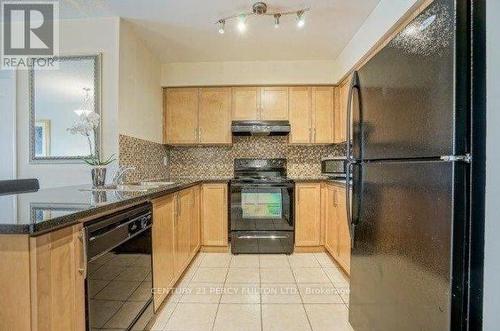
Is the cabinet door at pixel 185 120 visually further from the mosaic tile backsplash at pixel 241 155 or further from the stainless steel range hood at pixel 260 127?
the stainless steel range hood at pixel 260 127

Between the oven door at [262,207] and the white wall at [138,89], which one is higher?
the white wall at [138,89]

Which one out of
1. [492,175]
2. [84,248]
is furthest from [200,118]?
[492,175]

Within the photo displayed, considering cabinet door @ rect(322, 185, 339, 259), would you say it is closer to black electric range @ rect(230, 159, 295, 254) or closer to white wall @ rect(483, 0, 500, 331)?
black electric range @ rect(230, 159, 295, 254)

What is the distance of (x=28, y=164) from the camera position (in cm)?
249

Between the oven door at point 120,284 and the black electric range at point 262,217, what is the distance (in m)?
1.69

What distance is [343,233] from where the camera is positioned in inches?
105

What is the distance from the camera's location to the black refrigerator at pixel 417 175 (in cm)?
88

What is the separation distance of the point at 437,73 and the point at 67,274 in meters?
1.52

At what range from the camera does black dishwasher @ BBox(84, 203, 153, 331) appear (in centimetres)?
114

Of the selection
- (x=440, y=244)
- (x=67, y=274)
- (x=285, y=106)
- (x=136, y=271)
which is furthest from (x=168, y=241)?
(x=285, y=106)

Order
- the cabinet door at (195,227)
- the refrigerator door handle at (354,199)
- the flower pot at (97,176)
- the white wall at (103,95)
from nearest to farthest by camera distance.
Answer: the refrigerator door handle at (354,199) < the flower pot at (97,176) < the white wall at (103,95) < the cabinet door at (195,227)

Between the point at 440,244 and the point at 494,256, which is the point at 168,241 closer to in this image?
the point at 440,244

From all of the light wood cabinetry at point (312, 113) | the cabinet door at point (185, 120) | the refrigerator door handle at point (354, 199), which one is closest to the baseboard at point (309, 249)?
the light wood cabinetry at point (312, 113)

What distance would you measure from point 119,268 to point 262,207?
2.15 m
